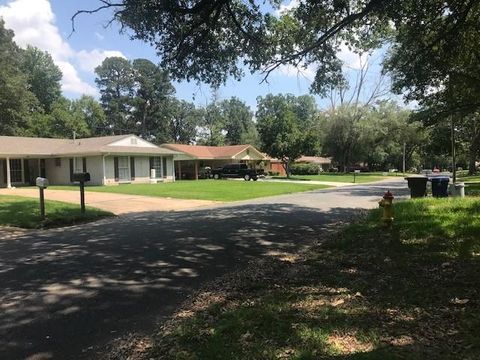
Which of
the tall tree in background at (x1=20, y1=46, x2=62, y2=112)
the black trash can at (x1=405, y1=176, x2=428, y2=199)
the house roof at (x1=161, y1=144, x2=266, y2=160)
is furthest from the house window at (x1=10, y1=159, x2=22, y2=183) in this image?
the tall tree in background at (x1=20, y1=46, x2=62, y2=112)

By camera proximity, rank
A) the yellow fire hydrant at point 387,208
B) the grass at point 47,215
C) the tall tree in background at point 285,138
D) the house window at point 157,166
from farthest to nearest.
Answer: the tall tree in background at point 285,138 → the house window at point 157,166 → the grass at point 47,215 → the yellow fire hydrant at point 387,208

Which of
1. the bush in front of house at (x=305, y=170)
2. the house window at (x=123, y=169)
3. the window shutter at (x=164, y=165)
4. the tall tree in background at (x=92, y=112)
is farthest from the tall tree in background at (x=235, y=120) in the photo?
the house window at (x=123, y=169)

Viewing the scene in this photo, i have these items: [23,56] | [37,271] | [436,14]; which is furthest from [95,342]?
[23,56]

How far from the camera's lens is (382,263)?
7332 millimetres

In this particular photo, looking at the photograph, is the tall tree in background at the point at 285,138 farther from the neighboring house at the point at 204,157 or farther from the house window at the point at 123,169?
the house window at the point at 123,169

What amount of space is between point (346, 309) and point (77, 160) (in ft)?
116

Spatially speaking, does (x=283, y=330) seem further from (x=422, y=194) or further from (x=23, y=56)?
(x=23, y=56)

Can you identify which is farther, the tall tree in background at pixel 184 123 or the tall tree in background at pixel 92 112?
the tall tree in background at pixel 184 123

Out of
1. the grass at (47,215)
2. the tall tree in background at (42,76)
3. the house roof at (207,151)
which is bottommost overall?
the grass at (47,215)

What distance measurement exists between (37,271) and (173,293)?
2.49 meters

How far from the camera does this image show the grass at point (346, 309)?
4.03 m

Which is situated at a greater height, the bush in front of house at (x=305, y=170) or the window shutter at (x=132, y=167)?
the window shutter at (x=132, y=167)

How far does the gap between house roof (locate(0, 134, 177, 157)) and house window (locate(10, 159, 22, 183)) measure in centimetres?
→ 122

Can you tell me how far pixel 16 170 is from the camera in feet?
119
